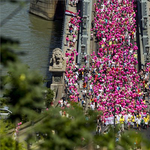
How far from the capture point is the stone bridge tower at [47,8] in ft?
178

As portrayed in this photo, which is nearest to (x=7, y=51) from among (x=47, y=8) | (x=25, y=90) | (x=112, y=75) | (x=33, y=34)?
(x=25, y=90)

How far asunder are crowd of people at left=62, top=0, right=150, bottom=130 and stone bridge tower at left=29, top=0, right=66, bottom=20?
1652cm

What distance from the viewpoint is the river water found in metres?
39.9

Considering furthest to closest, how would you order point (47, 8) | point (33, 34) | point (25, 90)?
point (47, 8) → point (33, 34) → point (25, 90)

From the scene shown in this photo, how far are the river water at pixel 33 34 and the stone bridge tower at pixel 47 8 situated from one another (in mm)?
853

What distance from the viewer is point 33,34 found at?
48125mm

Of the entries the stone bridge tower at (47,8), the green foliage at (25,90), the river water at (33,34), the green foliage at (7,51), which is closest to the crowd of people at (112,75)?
the river water at (33,34)

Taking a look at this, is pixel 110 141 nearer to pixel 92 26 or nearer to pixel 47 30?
pixel 92 26

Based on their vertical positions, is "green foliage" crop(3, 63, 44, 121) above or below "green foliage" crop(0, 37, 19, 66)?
below

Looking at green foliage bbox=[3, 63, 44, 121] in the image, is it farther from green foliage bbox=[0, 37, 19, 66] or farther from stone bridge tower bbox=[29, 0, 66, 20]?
stone bridge tower bbox=[29, 0, 66, 20]

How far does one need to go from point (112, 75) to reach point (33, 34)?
798 inches

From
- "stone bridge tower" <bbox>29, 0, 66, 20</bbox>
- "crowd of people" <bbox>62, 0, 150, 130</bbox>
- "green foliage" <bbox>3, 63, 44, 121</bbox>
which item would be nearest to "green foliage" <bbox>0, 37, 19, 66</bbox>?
"green foliage" <bbox>3, 63, 44, 121</bbox>

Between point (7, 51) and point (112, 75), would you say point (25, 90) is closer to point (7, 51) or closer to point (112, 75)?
point (7, 51)

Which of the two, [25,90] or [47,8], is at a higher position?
[47,8]
